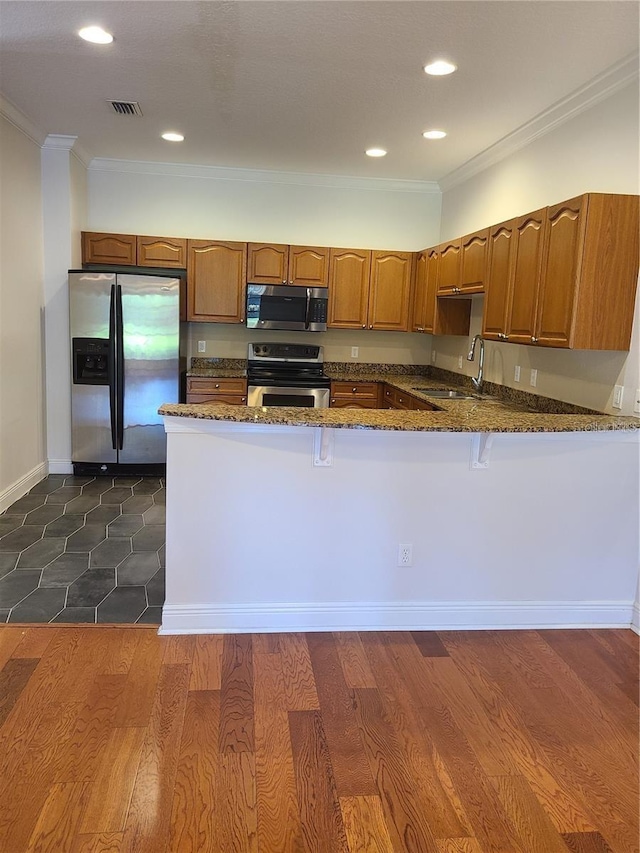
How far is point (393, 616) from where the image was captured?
2.88 metres

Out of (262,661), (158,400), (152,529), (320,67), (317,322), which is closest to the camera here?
(262,661)

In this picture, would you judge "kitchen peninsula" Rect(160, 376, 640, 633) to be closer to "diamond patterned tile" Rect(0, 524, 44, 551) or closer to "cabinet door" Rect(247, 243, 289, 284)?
"diamond patterned tile" Rect(0, 524, 44, 551)

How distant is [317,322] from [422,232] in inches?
56.6

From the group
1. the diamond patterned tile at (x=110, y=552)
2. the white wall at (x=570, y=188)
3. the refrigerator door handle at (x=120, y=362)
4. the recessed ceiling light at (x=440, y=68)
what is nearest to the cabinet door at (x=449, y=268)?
the white wall at (x=570, y=188)

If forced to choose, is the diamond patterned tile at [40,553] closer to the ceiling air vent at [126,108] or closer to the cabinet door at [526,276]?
the ceiling air vent at [126,108]

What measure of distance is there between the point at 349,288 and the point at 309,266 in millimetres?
421

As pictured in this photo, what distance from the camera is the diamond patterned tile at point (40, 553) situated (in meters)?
3.39

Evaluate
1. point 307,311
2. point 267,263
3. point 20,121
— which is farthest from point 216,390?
point 20,121

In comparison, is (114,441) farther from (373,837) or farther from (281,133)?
(373,837)

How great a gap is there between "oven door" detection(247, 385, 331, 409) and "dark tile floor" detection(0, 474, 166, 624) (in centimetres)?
115

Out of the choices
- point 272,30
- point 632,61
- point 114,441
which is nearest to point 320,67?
point 272,30

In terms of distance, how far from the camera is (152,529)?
13.1 feet

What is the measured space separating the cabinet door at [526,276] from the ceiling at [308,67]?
0.72 metres

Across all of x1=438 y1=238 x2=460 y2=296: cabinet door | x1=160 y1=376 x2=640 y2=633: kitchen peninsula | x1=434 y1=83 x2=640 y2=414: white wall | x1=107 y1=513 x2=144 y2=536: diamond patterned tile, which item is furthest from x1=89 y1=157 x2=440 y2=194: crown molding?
x1=160 y1=376 x2=640 y2=633: kitchen peninsula
